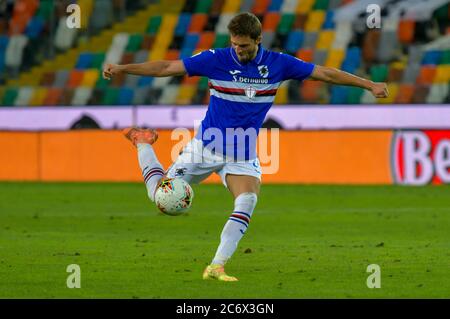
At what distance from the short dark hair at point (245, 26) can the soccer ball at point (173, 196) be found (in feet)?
4.25

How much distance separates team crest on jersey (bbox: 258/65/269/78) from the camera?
33.2 feet

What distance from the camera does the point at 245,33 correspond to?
9.70m

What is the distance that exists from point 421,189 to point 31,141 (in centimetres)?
778

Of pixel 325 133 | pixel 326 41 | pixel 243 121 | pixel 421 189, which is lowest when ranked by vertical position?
pixel 243 121

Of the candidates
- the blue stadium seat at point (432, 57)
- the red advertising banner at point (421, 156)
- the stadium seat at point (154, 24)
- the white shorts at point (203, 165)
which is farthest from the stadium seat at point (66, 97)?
the white shorts at point (203, 165)

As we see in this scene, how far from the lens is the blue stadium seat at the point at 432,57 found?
87.2 feet

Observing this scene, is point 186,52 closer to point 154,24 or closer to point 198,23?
point 198,23

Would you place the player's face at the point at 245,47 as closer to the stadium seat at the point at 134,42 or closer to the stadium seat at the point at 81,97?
the stadium seat at the point at 81,97

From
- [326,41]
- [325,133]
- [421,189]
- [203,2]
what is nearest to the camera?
[421,189]

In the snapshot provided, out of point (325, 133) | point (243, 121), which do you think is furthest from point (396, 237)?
point (325, 133)

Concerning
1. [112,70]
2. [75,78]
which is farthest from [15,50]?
[112,70]

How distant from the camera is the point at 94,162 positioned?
80.0ft
